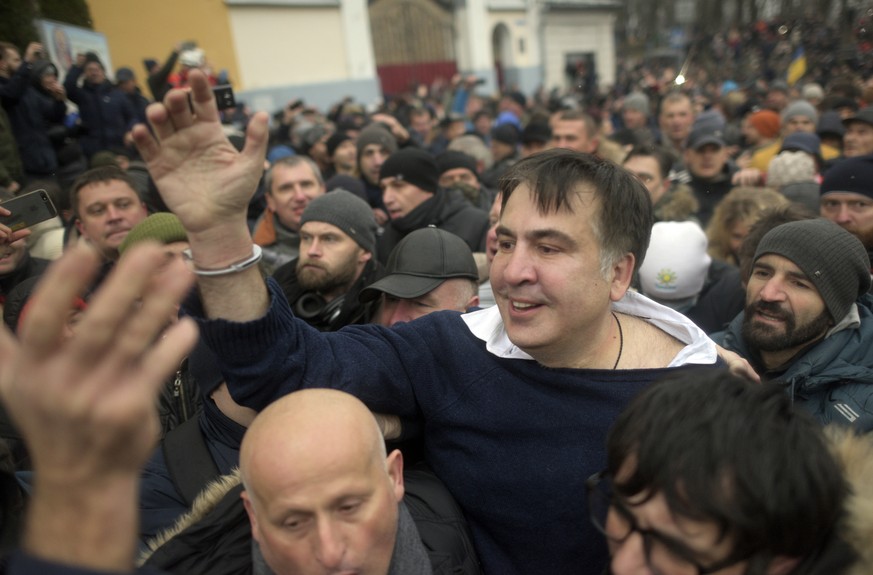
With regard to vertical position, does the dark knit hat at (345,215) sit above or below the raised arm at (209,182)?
below

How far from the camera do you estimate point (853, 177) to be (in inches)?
132

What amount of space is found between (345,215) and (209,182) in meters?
2.07

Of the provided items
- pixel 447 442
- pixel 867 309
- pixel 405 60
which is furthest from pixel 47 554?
pixel 405 60

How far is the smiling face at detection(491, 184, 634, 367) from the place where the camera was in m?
1.66

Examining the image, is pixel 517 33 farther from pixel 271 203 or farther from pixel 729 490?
pixel 729 490

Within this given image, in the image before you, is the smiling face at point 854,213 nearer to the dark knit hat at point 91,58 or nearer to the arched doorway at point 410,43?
the dark knit hat at point 91,58

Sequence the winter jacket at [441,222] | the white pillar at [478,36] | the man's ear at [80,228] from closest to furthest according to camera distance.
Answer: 1. the man's ear at [80,228]
2. the winter jacket at [441,222]
3. the white pillar at [478,36]

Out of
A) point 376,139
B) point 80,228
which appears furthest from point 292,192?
point 376,139

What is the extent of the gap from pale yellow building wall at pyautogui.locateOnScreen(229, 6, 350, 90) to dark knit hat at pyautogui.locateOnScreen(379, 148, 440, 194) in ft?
43.7

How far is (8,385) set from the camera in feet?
2.25

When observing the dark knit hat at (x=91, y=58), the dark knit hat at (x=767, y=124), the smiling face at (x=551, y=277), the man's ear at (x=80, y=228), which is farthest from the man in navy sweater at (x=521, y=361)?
the dark knit hat at (x=91, y=58)

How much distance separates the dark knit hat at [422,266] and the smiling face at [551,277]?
93 cm

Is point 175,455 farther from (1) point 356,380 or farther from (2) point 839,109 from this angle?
(2) point 839,109

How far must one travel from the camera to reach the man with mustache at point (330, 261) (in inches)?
127
